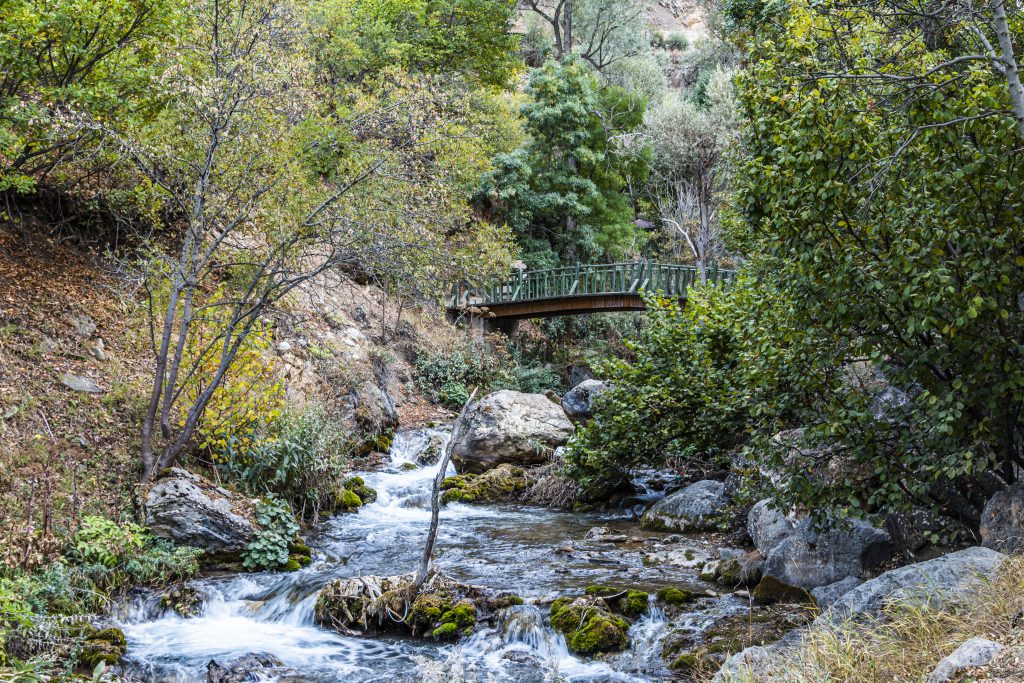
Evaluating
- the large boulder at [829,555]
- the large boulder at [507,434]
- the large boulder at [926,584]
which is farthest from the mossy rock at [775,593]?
the large boulder at [507,434]

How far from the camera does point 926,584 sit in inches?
215

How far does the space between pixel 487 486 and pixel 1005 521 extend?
366 inches

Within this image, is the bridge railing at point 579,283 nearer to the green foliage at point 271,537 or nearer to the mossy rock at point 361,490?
the mossy rock at point 361,490

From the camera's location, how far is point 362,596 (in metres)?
8.05

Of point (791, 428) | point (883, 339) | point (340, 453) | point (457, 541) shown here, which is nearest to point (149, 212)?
point (340, 453)

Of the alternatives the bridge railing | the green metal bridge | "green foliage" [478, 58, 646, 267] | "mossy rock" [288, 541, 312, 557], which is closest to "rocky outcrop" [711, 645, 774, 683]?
"mossy rock" [288, 541, 312, 557]

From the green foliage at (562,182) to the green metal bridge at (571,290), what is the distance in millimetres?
2321

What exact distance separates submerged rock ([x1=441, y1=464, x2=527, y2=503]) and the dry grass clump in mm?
8798

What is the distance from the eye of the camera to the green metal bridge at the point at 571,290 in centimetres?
2223

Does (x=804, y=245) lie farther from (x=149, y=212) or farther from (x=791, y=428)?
(x=149, y=212)

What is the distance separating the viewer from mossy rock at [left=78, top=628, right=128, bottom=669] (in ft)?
22.0

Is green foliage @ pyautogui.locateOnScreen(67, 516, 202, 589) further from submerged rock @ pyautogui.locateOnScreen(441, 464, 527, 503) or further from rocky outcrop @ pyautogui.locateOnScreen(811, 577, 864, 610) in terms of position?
rocky outcrop @ pyautogui.locateOnScreen(811, 577, 864, 610)

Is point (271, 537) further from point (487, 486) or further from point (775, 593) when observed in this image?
point (775, 593)

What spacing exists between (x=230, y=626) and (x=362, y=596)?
140 cm
